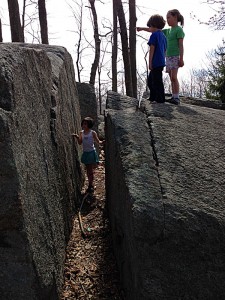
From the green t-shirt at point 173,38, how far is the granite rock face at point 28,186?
2654 millimetres

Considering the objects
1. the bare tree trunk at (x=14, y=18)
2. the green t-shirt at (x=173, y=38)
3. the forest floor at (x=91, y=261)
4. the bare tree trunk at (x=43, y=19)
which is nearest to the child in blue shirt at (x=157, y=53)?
the green t-shirt at (x=173, y=38)

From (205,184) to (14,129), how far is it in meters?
1.82

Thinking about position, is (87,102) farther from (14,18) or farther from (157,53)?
(157,53)

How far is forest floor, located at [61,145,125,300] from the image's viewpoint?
3998mm

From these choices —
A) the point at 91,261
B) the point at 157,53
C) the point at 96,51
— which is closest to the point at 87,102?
the point at 157,53

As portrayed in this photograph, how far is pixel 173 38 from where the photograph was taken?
6.24m

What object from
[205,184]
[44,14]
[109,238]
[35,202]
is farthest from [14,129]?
[44,14]

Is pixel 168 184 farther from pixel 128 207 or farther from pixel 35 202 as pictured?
pixel 35 202

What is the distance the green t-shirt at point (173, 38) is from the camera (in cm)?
617

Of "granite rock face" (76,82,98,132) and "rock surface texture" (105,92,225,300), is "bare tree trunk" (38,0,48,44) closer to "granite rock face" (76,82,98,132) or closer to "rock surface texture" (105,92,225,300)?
"granite rock face" (76,82,98,132)

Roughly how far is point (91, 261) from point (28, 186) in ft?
6.11

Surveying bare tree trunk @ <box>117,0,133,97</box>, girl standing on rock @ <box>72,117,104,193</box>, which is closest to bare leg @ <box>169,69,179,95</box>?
girl standing on rock @ <box>72,117,104,193</box>

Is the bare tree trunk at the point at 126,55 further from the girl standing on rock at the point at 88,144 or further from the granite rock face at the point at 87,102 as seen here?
the girl standing on rock at the point at 88,144

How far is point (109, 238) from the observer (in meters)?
5.17
